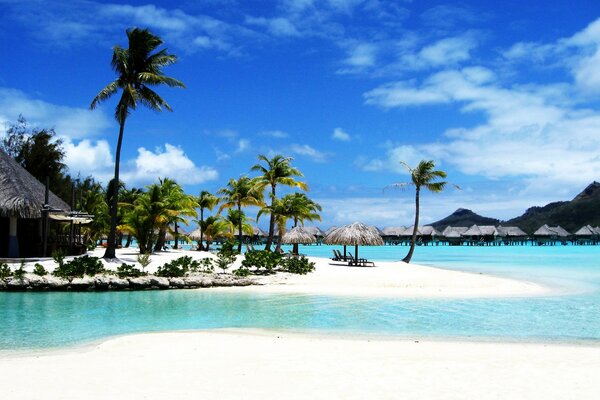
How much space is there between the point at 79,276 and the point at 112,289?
118cm

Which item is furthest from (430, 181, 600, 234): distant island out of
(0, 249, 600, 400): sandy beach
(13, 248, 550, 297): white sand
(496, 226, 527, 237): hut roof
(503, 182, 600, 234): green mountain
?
(0, 249, 600, 400): sandy beach

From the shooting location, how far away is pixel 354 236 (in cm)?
2636

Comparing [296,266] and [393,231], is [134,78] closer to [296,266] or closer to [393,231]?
[296,266]

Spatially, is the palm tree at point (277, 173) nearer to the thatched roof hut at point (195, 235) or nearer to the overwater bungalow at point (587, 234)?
the thatched roof hut at point (195, 235)

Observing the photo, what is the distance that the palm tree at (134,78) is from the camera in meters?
23.4

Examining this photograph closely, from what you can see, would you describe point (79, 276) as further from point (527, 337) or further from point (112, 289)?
point (527, 337)

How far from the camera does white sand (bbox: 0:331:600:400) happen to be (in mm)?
5934

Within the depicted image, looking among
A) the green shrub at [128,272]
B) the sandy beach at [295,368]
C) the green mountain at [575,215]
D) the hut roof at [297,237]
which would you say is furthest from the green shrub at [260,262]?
the green mountain at [575,215]

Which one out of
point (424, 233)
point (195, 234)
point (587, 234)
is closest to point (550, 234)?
point (587, 234)

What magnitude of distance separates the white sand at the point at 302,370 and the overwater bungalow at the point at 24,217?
15149 mm

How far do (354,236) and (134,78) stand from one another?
1302 centimetres

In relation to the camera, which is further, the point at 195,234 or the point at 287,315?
the point at 195,234

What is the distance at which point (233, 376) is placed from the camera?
22.1ft

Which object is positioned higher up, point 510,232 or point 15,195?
point 15,195
